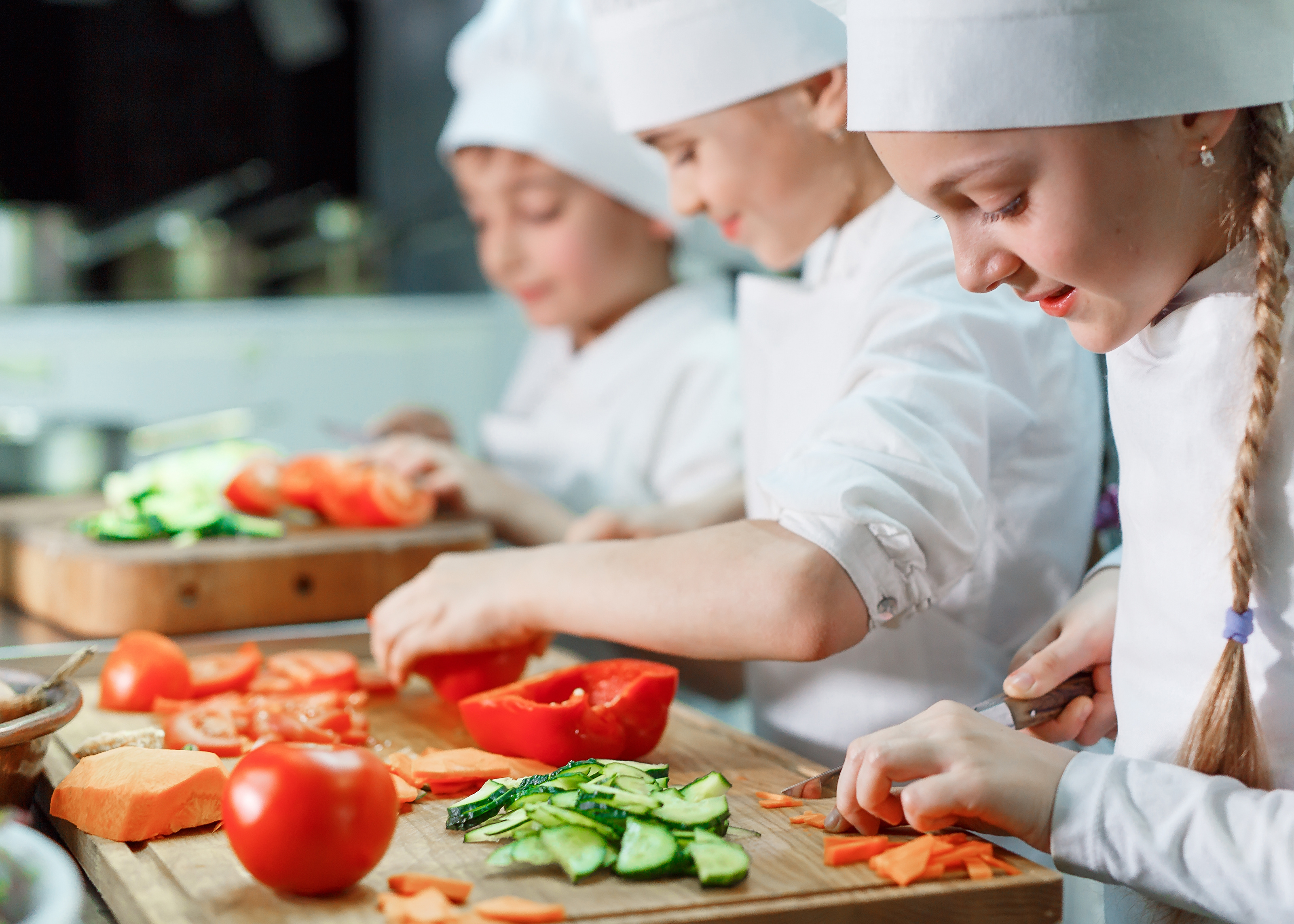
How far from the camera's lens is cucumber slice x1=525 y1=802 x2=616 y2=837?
70 cm

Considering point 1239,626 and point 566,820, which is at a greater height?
point 1239,626

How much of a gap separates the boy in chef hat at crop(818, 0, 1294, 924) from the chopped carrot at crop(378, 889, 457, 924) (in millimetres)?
229

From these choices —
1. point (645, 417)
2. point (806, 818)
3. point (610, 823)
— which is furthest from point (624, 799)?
point (645, 417)

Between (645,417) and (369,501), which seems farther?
(645,417)

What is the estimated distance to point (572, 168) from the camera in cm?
176

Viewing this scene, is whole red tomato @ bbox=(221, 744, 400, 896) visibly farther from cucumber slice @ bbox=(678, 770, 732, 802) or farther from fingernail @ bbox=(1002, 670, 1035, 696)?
fingernail @ bbox=(1002, 670, 1035, 696)

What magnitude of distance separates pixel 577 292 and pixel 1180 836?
51.4 inches

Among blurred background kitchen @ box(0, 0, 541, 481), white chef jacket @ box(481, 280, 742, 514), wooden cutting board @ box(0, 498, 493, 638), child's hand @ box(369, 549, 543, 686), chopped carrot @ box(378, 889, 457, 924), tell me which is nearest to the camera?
chopped carrot @ box(378, 889, 457, 924)

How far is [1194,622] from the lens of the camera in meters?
0.75

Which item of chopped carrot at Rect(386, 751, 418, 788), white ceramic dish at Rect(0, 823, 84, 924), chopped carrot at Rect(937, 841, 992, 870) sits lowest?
chopped carrot at Rect(386, 751, 418, 788)

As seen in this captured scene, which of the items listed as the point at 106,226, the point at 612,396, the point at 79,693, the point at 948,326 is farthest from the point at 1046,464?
the point at 106,226

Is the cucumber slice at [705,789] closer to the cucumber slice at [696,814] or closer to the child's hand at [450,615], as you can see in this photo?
the cucumber slice at [696,814]

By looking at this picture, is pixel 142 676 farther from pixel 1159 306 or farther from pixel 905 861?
pixel 1159 306

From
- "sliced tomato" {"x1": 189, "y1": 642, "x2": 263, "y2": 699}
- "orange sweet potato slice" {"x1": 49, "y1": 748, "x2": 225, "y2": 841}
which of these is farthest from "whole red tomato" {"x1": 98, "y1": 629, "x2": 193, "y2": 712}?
"orange sweet potato slice" {"x1": 49, "y1": 748, "x2": 225, "y2": 841}
